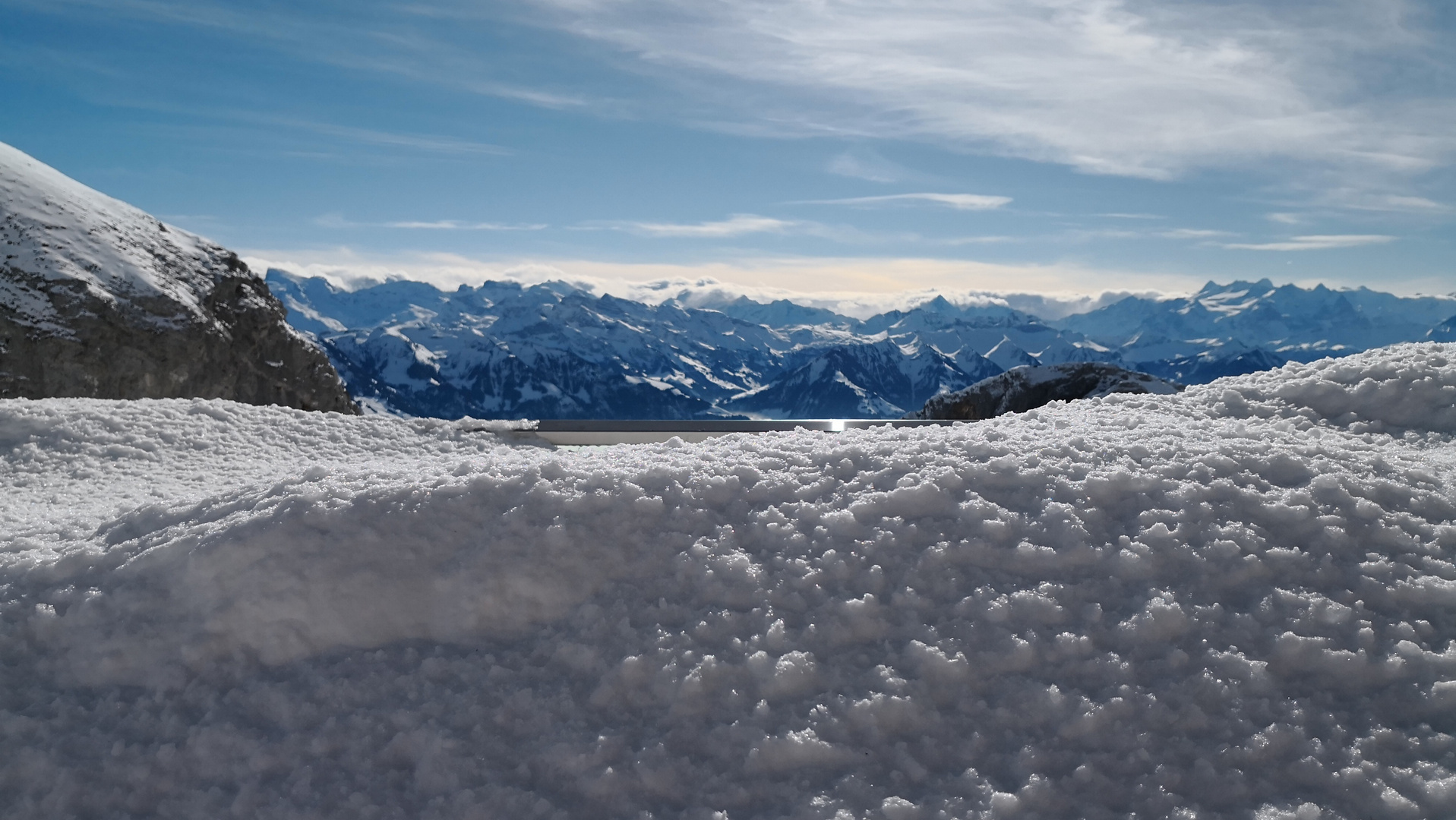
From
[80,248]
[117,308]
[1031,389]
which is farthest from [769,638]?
[80,248]

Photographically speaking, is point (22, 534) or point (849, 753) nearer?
point (849, 753)

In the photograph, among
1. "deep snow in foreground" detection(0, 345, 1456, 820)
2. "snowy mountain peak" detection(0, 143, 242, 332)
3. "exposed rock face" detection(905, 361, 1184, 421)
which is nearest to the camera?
"deep snow in foreground" detection(0, 345, 1456, 820)

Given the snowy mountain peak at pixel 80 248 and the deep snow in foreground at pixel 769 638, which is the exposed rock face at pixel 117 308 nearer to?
the snowy mountain peak at pixel 80 248

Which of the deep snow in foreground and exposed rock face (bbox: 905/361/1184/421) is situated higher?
exposed rock face (bbox: 905/361/1184/421)

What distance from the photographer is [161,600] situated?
2.43 m

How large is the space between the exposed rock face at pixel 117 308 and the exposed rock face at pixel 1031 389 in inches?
475

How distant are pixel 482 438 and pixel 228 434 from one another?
152 centimetres

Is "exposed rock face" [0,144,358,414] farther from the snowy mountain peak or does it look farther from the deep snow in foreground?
the deep snow in foreground

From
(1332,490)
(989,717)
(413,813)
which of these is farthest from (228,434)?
(1332,490)

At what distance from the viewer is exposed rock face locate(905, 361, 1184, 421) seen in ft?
45.4

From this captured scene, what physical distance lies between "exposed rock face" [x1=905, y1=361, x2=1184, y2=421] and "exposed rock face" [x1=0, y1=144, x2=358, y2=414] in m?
12.1

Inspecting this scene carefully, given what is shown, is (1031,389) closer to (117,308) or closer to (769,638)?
(769,638)

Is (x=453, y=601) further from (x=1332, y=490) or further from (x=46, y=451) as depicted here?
(x=46, y=451)

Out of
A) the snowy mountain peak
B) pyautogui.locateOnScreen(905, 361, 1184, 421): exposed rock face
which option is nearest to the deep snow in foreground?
pyautogui.locateOnScreen(905, 361, 1184, 421): exposed rock face
